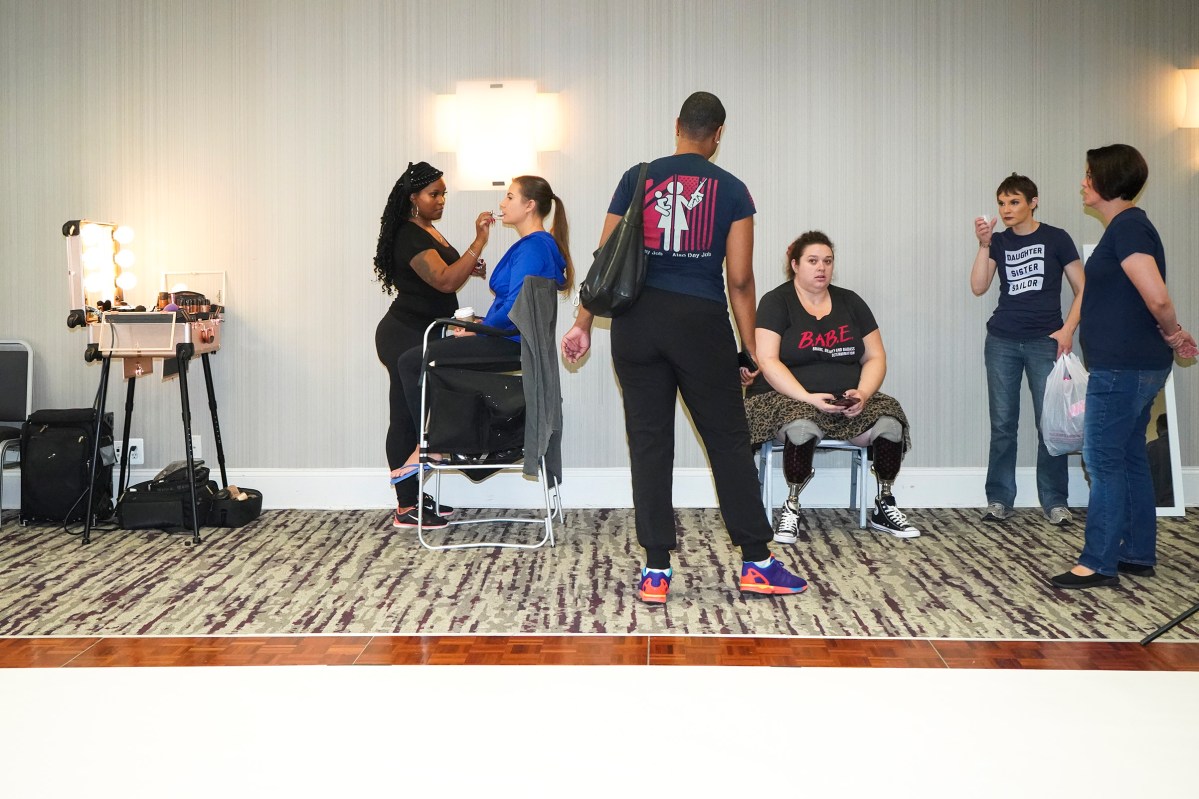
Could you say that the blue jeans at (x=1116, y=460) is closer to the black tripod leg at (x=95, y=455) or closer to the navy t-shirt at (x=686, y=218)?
the navy t-shirt at (x=686, y=218)

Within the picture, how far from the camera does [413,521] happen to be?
4418 mm

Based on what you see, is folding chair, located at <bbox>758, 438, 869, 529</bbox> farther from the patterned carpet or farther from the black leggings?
the black leggings

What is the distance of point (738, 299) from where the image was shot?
320 centimetres

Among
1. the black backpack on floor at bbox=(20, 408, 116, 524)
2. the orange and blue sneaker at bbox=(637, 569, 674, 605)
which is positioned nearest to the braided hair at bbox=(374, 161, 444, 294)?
the black backpack on floor at bbox=(20, 408, 116, 524)

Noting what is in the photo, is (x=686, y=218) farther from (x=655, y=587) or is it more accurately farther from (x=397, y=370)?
(x=397, y=370)

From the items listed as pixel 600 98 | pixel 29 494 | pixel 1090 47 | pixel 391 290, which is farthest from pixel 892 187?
pixel 29 494

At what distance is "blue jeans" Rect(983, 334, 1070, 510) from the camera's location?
14.7 ft

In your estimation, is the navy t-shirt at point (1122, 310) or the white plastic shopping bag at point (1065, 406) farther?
the white plastic shopping bag at point (1065, 406)

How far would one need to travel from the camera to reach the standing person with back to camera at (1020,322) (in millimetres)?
4426

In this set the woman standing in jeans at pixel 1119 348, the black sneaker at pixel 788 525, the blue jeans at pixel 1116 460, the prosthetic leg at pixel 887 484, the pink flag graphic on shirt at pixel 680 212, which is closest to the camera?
the pink flag graphic on shirt at pixel 680 212

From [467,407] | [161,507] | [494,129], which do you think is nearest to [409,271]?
[467,407]

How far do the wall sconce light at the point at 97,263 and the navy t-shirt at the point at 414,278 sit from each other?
127 cm

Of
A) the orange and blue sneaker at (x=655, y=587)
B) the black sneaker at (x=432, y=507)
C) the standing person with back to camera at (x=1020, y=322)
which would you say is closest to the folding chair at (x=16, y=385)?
the black sneaker at (x=432, y=507)

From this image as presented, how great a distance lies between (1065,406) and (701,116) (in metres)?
1.89
